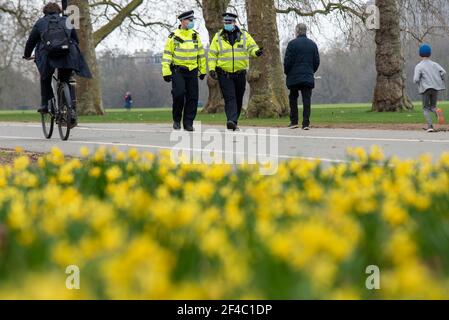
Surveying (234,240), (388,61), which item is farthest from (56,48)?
(388,61)

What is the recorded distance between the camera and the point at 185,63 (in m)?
14.1

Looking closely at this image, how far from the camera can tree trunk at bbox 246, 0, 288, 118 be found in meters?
23.1

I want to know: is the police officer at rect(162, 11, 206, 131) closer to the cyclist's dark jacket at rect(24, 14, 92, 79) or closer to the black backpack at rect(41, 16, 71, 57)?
the cyclist's dark jacket at rect(24, 14, 92, 79)

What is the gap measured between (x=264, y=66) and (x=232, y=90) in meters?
9.61

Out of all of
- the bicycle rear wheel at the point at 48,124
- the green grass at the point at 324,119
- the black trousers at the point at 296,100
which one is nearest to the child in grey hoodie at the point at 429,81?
the black trousers at the point at 296,100

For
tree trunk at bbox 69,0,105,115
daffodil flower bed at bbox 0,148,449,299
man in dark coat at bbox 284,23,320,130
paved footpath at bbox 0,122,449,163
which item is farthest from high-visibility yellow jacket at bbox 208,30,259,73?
tree trunk at bbox 69,0,105,115

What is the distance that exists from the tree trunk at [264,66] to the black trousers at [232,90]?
8.25 meters

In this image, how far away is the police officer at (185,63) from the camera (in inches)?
545

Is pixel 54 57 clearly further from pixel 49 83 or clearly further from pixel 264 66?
pixel 264 66

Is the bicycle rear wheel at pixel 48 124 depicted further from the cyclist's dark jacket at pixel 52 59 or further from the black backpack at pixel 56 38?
the black backpack at pixel 56 38

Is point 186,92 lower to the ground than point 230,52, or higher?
lower

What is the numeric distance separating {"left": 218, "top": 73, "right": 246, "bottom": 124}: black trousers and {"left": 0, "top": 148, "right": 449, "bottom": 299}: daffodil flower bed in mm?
9594

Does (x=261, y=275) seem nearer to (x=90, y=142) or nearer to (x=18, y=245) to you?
(x=18, y=245)
